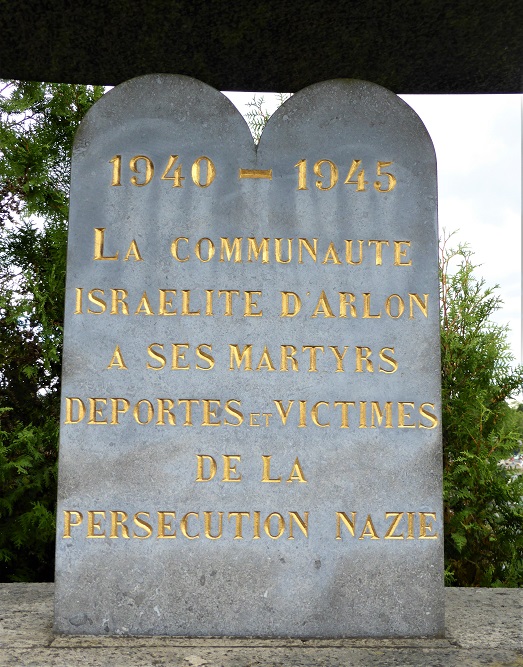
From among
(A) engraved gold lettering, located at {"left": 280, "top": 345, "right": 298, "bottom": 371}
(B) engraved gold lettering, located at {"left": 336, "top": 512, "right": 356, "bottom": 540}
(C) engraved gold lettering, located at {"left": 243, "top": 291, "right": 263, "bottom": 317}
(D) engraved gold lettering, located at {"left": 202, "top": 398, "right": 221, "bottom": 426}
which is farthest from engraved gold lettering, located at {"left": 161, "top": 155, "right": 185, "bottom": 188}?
(B) engraved gold lettering, located at {"left": 336, "top": 512, "right": 356, "bottom": 540}

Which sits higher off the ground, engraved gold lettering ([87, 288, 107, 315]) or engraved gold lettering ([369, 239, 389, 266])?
engraved gold lettering ([369, 239, 389, 266])

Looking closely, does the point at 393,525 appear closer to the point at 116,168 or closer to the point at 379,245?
the point at 379,245

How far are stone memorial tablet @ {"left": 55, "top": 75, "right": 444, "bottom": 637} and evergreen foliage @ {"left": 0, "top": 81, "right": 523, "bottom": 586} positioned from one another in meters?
1.60

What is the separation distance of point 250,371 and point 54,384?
273 centimetres

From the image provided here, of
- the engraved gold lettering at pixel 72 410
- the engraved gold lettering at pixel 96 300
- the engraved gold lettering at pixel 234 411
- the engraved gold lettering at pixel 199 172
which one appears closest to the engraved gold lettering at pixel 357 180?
the engraved gold lettering at pixel 199 172

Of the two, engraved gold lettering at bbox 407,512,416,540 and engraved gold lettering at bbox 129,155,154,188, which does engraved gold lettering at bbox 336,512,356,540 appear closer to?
engraved gold lettering at bbox 407,512,416,540

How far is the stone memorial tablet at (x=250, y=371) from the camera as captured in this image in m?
3.27

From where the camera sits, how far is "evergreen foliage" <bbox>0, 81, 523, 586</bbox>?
16.1 feet

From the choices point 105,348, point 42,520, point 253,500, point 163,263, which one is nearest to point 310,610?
point 253,500

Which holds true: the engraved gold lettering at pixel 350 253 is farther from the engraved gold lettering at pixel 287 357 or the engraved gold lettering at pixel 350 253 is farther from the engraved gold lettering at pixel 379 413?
the engraved gold lettering at pixel 379 413

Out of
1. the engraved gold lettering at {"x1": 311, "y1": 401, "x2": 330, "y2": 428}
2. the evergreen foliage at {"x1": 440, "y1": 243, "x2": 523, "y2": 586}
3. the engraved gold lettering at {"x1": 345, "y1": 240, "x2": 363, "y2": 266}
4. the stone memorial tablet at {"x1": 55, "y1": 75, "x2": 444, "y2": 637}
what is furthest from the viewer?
the evergreen foliage at {"x1": 440, "y1": 243, "x2": 523, "y2": 586}

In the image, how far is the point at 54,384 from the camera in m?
5.59

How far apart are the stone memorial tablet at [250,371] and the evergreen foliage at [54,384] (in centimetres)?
160

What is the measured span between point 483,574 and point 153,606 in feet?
8.97
